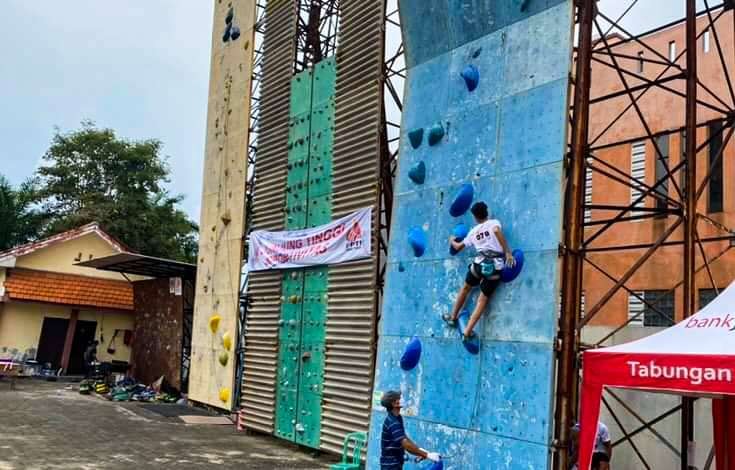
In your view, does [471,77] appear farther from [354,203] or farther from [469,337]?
[354,203]

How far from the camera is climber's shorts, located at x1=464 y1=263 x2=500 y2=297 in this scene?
7.90 meters

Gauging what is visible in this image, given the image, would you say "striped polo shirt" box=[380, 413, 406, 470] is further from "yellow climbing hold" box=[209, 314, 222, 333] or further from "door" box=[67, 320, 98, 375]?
"door" box=[67, 320, 98, 375]

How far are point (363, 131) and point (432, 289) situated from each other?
13.2 feet

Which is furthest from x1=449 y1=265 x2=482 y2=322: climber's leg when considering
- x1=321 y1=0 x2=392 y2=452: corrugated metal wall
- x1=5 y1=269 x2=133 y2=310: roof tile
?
x1=5 y1=269 x2=133 y2=310: roof tile

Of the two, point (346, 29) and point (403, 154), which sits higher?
point (346, 29)

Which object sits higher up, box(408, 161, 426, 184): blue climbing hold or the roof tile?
box(408, 161, 426, 184): blue climbing hold

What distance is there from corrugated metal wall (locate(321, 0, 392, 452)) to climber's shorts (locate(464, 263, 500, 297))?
339 cm

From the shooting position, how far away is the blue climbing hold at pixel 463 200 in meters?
8.58

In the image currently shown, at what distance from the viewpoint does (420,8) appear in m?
9.88

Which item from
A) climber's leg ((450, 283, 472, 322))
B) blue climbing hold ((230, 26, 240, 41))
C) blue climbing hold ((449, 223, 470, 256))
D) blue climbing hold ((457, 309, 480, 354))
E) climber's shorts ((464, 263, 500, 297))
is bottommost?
blue climbing hold ((457, 309, 480, 354))

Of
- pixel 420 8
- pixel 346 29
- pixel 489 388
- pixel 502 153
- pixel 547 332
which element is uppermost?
pixel 346 29

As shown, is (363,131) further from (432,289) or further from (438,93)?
(432,289)

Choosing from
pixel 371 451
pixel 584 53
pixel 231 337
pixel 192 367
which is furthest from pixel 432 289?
pixel 192 367

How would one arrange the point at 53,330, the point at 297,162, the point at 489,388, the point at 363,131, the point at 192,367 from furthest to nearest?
1. the point at 53,330
2. the point at 192,367
3. the point at 297,162
4. the point at 363,131
5. the point at 489,388
